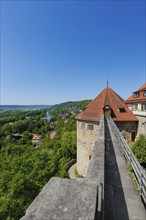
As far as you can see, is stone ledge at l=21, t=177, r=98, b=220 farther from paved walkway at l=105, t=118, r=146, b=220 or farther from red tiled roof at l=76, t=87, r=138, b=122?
red tiled roof at l=76, t=87, r=138, b=122

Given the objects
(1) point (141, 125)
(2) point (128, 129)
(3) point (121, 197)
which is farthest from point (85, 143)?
(3) point (121, 197)

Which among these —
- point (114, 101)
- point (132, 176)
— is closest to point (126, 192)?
point (132, 176)

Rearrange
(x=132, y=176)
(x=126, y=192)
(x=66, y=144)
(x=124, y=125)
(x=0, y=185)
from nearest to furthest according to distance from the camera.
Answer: (x=126, y=192), (x=132, y=176), (x=0, y=185), (x=124, y=125), (x=66, y=144)

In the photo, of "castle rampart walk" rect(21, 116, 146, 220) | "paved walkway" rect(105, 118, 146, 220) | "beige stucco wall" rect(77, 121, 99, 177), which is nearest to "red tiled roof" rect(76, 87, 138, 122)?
"beige stucco wall" rect(77, 121, 99, 177)

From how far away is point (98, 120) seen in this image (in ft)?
43.7

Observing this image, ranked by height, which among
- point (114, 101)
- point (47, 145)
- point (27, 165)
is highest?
point (114, 101)

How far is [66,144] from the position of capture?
98.3 feet

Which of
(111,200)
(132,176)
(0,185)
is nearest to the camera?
(111,200)

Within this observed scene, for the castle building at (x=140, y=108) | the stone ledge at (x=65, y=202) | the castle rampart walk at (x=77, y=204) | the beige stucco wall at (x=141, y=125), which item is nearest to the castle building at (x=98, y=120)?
the beige stucco wall at (x=141, y=125)

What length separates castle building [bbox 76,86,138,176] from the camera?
45.7 feet

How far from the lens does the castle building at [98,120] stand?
45.7ft

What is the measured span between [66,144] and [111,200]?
28.1 m

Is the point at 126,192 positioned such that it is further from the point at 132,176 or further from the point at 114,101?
the point at 114,101

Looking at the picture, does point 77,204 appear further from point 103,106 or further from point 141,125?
point 141,125
